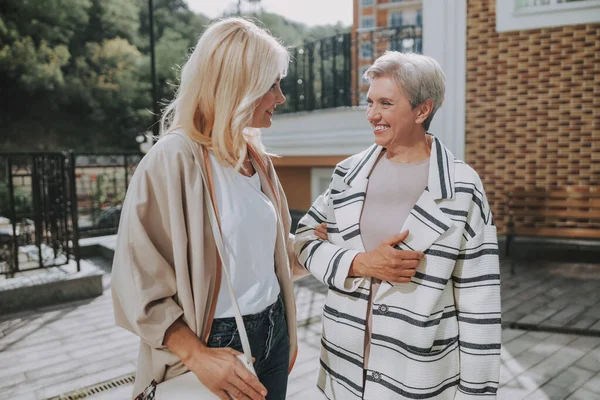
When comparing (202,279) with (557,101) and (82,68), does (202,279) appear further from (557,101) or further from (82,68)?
(82,68)

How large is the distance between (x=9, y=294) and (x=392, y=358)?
4883mm

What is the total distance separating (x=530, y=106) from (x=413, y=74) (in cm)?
635

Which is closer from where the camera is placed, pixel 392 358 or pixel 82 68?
pixel 392 358

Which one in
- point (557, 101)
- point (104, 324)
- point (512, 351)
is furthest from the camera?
point (557, 101)

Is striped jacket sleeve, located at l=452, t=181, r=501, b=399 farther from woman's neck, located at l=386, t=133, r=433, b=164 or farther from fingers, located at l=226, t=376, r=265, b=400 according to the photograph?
fingers, located at l=226, t=376, r=265, b=400

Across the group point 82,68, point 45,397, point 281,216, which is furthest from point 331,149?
point 82,68

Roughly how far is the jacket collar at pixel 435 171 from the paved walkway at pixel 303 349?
201cm

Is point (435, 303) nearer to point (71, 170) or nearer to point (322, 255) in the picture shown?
point (322, 255)

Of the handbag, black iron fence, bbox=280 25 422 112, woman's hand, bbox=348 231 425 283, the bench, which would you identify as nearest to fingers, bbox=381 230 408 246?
woman's hand, bbox=348 231 425 283

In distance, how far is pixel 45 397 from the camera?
10.8 ft

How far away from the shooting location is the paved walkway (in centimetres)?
338

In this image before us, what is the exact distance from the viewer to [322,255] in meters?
1.80

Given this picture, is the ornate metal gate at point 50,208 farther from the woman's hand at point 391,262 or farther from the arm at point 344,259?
the woman's hand at point 391,262

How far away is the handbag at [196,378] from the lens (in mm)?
1333
